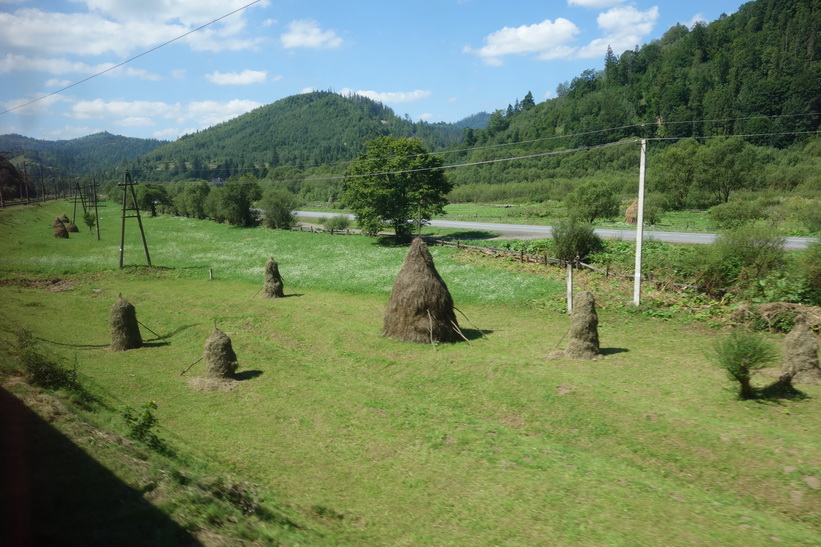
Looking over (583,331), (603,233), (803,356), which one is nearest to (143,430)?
(583,331)

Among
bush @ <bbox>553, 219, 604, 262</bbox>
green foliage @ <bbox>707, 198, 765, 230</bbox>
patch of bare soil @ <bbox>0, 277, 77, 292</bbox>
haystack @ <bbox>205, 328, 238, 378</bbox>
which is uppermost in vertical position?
green foliage @ <bbox>707, 198, 765, 230</bbox>

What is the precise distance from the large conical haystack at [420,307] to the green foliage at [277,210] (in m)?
49.2

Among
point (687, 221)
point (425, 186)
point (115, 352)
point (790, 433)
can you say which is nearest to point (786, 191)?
point (687, 221)

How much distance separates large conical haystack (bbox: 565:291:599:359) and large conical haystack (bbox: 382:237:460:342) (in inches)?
202

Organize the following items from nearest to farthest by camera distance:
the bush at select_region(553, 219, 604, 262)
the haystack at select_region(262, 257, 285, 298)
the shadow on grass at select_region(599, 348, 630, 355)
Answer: the shadow on grass at select_region(599, 348, 630, 355) < the haystack at select_region(262, 257, 285, 298) < the bush at select_region(553, 219, 604, 262)

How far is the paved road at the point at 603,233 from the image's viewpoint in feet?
117

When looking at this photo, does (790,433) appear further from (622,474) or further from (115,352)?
(115,352)

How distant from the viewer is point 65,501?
21.2 ft

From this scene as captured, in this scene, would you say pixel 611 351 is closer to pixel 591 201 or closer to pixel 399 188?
pixel 399 188

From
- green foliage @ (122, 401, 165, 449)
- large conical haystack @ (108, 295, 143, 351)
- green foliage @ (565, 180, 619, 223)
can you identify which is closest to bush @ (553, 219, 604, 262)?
green foliage @ (565, 180, 619, 223)

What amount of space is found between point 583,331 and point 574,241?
53.9ft

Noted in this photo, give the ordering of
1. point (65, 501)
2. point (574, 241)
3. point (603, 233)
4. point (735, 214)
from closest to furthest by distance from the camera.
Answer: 1. point (65, 501)
2. point (574, 241)
3. point (735, 214)
4. point (603, 233)

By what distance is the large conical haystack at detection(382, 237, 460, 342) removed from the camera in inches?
787

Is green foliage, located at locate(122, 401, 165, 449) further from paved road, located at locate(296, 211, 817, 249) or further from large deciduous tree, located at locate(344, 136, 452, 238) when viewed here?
large deciduous tree, located at locate(344, 136, 452, 238)
